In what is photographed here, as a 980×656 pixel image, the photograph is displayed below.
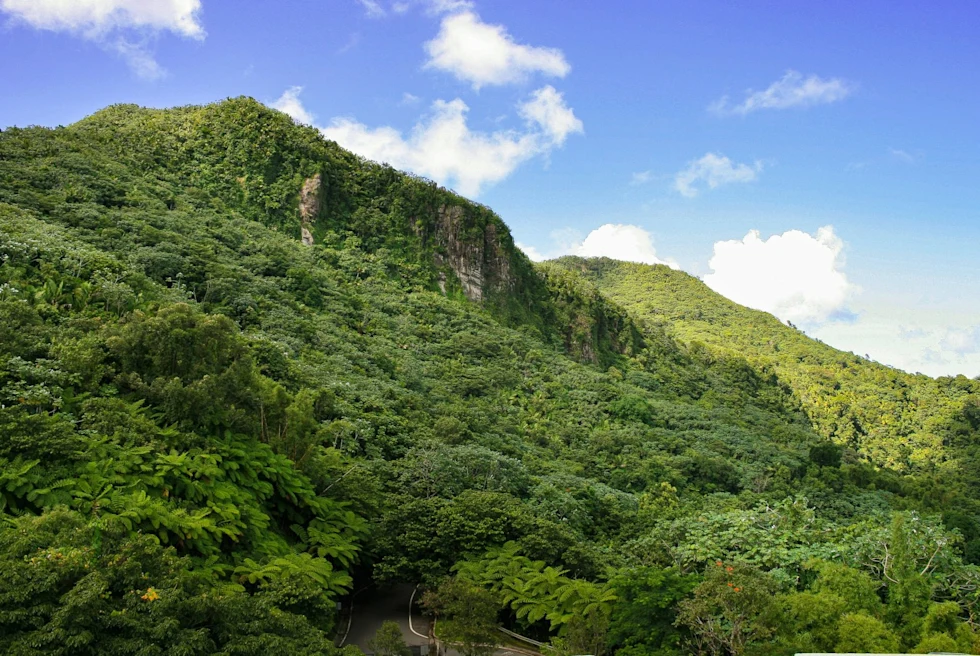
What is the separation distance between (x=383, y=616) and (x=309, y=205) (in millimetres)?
42936

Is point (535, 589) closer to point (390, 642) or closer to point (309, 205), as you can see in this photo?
point (390, 642)

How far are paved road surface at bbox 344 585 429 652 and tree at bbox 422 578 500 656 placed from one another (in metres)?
2.26

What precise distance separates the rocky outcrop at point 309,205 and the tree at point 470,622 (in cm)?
4325

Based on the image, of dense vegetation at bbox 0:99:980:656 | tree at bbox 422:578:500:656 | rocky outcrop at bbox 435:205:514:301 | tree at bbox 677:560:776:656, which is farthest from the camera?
rocky outcrop at bbox 435:205:514:301

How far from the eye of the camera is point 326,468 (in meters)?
19.0

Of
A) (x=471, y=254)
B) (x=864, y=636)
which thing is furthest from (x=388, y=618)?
(x=471, y=254)

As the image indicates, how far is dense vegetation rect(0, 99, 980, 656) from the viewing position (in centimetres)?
1084

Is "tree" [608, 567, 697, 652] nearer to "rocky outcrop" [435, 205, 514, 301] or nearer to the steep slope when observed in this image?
the steep slope

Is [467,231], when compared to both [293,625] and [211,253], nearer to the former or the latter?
[211,253]

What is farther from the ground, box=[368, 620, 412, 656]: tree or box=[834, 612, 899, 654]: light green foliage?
box=[834, 612, 899, 654]: light green foliage

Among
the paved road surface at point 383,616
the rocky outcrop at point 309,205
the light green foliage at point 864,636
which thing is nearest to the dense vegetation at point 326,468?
the light green foliage at point 864,636

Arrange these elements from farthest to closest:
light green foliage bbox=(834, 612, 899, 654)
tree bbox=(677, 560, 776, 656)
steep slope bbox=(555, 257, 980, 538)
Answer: steep slope bbox=(555, 257, 980, 538) → tree bbox=(677, 560, 776, 656) → light green foliage bbox=(834, 612, 899, 654)

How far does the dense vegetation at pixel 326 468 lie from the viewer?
1084 centimetres

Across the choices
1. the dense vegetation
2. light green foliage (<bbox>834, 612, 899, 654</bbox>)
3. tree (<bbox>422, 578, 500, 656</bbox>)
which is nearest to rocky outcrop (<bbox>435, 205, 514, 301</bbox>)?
the dense vegetation
